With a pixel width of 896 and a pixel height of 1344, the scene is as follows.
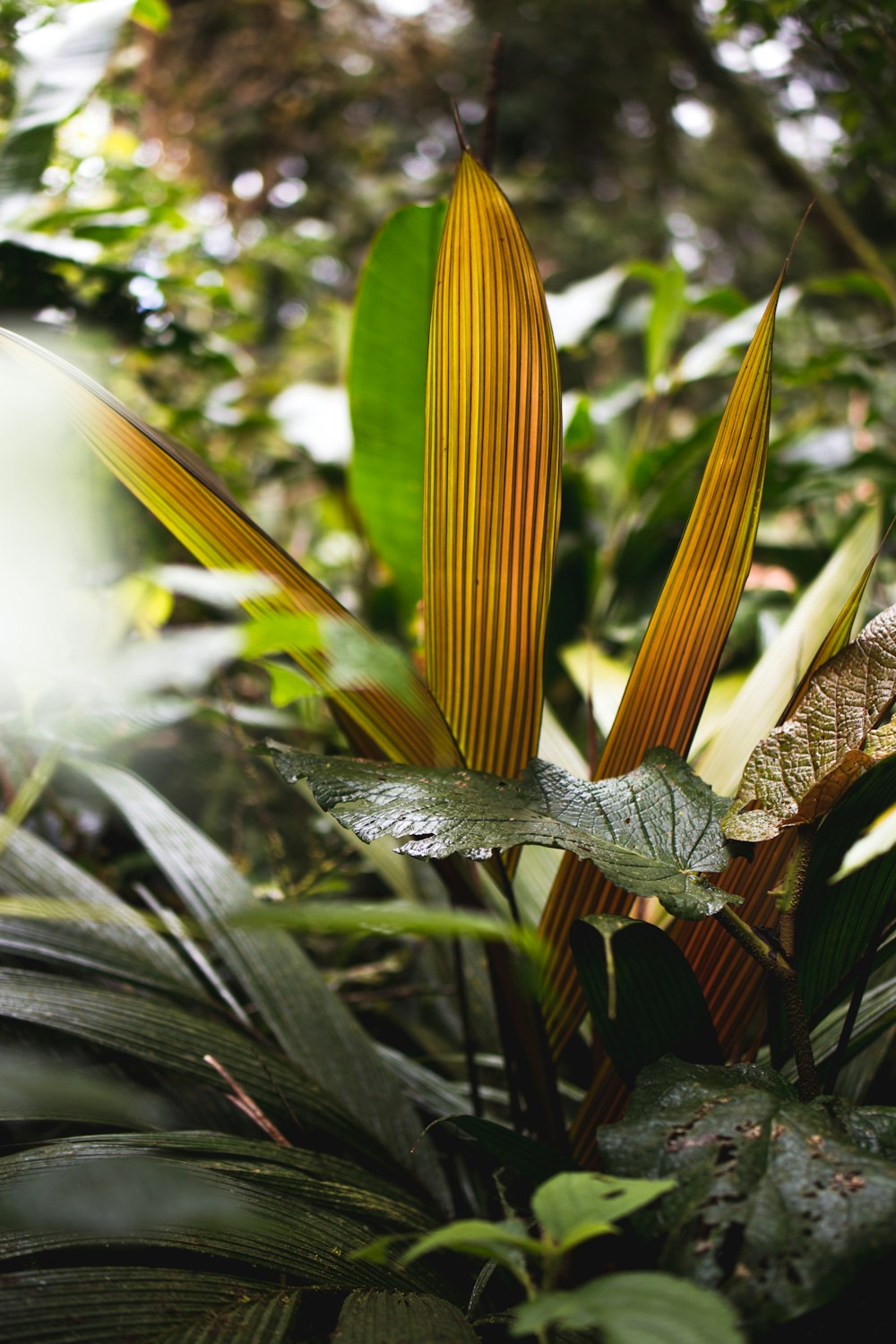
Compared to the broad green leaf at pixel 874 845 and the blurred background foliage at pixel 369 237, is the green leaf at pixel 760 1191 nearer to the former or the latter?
the broad green leaf at pixel 874 845

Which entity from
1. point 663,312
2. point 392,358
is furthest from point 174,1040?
point 663,312

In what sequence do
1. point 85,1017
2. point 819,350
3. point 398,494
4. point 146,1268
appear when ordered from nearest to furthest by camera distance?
point 146,1268 → point 85,1017 → point 398,494 → point 819,350

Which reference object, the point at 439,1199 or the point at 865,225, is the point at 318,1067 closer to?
the point at 439,1199

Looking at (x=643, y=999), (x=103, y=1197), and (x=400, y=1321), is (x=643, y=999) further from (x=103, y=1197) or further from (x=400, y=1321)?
(x=103, y=1197)

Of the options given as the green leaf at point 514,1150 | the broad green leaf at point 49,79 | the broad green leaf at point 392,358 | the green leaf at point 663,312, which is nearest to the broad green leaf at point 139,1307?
the green leaf at point 514,1150

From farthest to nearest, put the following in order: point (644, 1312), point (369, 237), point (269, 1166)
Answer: point (369, 237), point (269, 1166), point (644, 1312)

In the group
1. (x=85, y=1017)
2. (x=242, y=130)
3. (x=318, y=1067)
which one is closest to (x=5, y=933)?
(x=85, y=1017)
